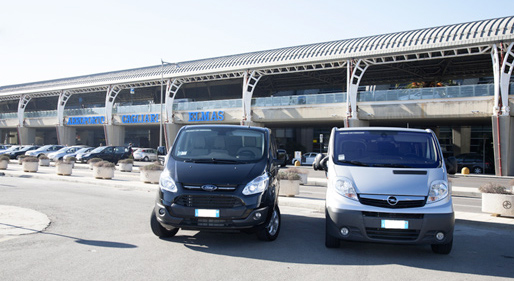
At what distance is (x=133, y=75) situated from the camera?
164ft

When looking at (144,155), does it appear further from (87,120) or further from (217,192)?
(217,192)

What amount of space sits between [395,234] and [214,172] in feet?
9.45

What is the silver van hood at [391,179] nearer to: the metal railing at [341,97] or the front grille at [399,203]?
the front grille at [399,203]

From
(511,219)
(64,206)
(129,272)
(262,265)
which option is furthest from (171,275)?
(511,219)

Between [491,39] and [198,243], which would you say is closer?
[198,243]

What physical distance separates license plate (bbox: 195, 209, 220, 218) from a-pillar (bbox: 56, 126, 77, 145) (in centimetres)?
5519

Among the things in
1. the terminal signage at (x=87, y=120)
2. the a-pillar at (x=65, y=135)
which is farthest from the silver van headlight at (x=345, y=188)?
the a-pillar at (x=65, y=135)

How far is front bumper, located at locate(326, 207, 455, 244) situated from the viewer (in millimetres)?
6203

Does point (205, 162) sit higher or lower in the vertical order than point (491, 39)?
lower

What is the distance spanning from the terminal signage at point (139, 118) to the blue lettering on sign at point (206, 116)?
5.38 m

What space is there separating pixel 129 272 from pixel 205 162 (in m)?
2.39

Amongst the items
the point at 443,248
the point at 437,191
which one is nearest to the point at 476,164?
the point at 443,248

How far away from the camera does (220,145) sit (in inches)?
311

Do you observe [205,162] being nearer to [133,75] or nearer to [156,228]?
[156,228]
